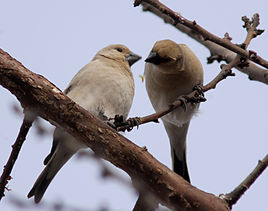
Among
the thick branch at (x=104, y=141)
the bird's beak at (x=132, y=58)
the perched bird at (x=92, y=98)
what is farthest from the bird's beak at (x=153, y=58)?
the thick branch at (x=104, y=141)

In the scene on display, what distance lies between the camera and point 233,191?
2658 millimetres

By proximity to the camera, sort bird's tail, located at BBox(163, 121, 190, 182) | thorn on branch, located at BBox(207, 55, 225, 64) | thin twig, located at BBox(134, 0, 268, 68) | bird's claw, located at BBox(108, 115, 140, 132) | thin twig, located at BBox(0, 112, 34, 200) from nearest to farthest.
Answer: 1. thin twig, located at BBox(0, 112, 34, 200)
2. thin twig, located at BBox(134, 0, 268, 68)
3. bird's claw, located at BBox(108, 115, 140, 132)
4. thorn on branch, located at BBox(207, 55, 225, 64)
5. bird's tail, located at BBox(163, 121, 190, 182)

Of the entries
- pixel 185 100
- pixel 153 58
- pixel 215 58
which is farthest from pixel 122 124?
pixel 215 58

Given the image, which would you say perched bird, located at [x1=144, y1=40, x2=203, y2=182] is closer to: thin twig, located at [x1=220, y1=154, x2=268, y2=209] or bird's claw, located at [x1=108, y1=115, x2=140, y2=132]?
bird's claw, located at [x1=108, y1=115, x2=140, y2=132]

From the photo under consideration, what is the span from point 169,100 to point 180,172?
94 centimetres

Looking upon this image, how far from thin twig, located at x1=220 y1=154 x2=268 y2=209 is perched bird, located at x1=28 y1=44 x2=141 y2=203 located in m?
1.37

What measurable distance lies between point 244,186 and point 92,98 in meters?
1.67

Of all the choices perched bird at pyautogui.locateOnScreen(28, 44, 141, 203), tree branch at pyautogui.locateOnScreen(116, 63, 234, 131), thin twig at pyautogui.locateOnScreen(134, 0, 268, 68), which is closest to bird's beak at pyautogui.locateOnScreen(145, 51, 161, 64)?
perched bird at pyautogui.locateOnScreen(28, 44, 141, 203)

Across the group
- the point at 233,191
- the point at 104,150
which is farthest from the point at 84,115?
the point at 233,191

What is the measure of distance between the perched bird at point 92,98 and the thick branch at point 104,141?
0.93m

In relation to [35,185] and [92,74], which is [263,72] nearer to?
[92,74]

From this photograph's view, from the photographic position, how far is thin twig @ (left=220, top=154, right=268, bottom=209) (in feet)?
8.59

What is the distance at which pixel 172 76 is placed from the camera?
13.0 ft

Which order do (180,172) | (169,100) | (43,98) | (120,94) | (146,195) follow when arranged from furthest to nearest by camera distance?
(180,172) → (169,100) → (120,94) → (146,195) → (43,98)
